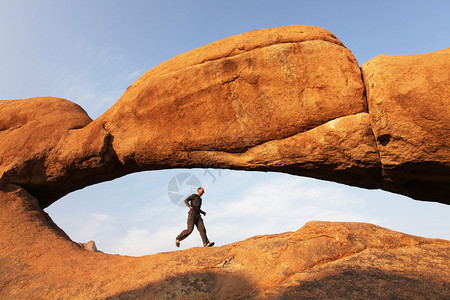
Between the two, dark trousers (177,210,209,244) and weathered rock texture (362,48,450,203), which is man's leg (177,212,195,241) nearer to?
dark trousers (177,210,209,244)

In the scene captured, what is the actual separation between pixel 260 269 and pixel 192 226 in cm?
265

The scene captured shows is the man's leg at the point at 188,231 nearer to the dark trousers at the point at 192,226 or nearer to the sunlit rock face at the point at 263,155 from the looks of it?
the dark trousers at the point at 192,226

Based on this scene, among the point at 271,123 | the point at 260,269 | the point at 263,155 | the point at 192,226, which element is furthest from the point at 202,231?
the point at 271,123

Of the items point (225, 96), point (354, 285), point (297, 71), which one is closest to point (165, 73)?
point (225, 96)

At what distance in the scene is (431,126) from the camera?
4.26 meters

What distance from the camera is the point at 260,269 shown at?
423cm

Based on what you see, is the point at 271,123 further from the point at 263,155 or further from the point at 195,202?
the point at 195,202

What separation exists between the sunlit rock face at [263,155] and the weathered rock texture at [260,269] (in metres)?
0.02

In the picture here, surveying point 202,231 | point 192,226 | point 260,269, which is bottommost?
point 260,269

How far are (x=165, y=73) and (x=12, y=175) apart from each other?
11.4 ft

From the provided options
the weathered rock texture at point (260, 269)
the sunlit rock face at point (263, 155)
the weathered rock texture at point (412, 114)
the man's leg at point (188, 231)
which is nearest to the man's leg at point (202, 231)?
the man's leg at point (188, 231)

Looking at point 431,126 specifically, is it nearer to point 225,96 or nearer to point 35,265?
point 225,96

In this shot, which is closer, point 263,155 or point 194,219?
point 263,155

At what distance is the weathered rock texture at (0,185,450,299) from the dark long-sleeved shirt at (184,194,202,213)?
5.78ft
